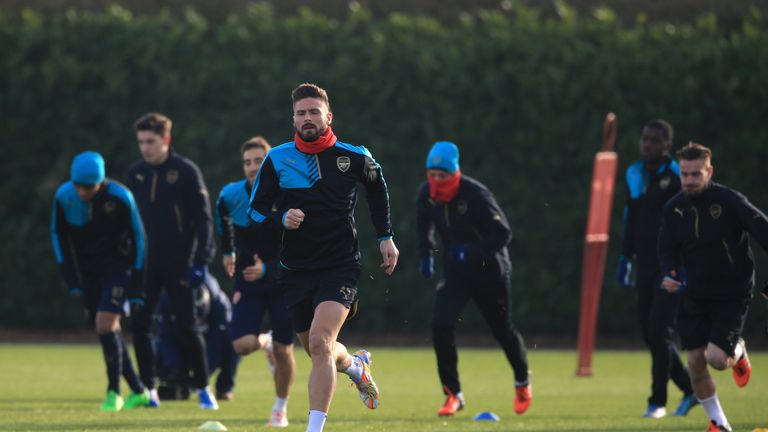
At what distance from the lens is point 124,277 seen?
1218cm

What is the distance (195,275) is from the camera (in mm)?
12859

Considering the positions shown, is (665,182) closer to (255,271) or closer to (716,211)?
(716,211)

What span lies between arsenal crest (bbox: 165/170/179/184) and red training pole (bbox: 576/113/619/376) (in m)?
5.75

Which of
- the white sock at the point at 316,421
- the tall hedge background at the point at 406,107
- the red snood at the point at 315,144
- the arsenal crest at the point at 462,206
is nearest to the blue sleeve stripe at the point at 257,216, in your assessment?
the red snood at the point at 315,144

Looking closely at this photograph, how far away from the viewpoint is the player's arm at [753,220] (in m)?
9.92

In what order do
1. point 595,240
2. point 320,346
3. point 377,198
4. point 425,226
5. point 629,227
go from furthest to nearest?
1. point 595,240
2. point 629,227
3. point 425,226
4. point 377,198
5. point 320,346

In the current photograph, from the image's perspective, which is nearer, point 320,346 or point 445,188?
point 320,346

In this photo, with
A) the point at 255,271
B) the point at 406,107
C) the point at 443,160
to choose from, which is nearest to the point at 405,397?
the point at 443,160

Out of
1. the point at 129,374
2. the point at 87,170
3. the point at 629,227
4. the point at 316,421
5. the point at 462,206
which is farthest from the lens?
the point at 629,227

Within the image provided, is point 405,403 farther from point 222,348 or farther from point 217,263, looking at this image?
point 217,263

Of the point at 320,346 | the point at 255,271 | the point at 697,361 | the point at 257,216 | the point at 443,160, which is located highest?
the point at 443,160

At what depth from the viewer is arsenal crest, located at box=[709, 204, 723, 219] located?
10.2 metres

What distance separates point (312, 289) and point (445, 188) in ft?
11.5

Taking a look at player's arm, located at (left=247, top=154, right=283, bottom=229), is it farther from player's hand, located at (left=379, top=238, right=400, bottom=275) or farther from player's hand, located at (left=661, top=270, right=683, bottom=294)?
player's hand, located at (left=661, top=270, right=683, bottom=294)
